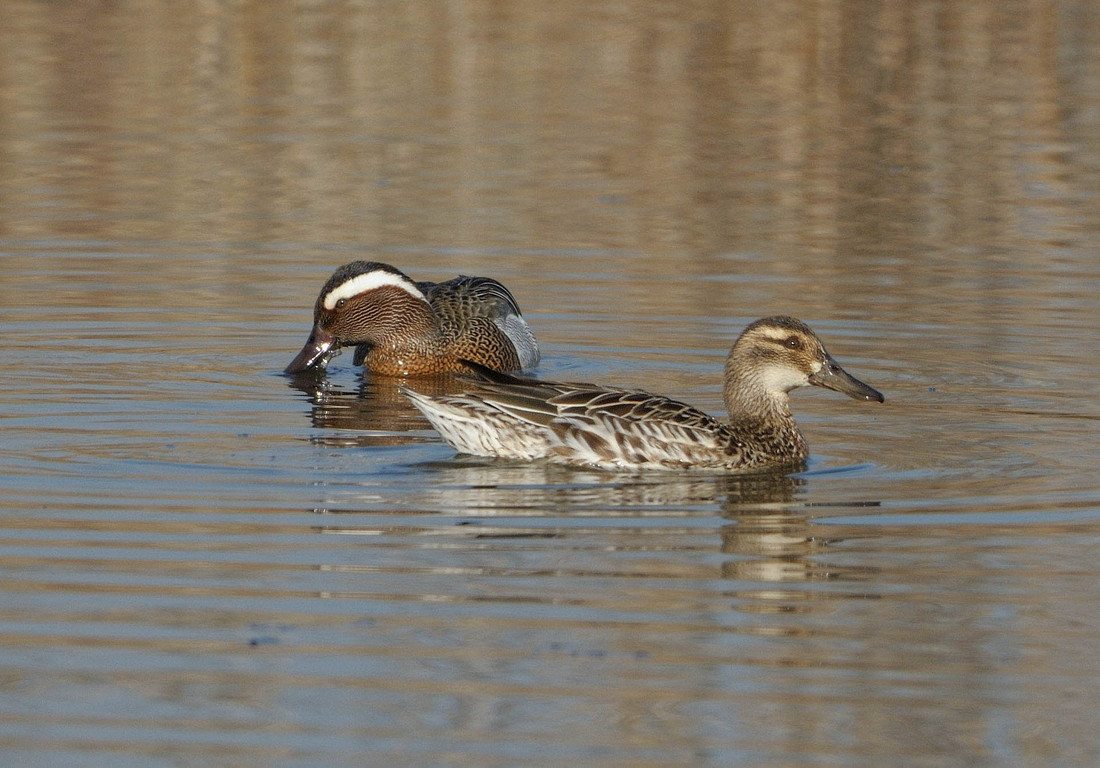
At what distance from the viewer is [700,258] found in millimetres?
16125

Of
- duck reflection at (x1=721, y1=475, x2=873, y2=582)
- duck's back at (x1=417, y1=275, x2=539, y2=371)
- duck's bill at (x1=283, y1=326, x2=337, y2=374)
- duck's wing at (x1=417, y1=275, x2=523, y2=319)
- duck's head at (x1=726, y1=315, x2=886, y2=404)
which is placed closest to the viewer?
duck reflection at (x1=721, y1=475, x2=873, y2=582)

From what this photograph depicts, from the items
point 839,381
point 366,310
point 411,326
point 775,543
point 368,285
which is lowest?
point 775,543

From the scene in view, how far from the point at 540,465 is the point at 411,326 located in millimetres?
3982

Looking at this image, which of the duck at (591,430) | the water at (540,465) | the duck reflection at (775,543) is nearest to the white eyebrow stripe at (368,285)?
the water at (540,465)

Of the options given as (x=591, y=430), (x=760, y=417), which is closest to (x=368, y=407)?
(x=591, y=430)

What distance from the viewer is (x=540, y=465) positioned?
383 inches

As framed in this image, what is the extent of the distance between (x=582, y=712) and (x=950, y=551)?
249 centimetres

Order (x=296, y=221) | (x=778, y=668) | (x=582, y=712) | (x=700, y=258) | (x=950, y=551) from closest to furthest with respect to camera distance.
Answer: (x=582, y=712), (x=778, y=668), (x=950, y=551), (x=700, y=258), (x=296, y=221)

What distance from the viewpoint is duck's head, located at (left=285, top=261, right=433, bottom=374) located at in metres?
13.2

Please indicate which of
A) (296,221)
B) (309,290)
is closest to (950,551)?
(309,290)

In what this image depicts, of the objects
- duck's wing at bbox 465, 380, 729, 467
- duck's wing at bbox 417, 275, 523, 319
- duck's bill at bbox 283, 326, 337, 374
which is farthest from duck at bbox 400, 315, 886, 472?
duck's wing at bbox 417, 275, 523, 319

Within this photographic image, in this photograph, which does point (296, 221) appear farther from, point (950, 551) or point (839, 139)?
point (950, 551)

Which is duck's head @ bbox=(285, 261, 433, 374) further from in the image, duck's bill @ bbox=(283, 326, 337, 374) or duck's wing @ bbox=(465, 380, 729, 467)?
duck's wing @ bbox=(465, 380, 729, 467)

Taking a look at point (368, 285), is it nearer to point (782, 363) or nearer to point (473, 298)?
point (473, 298)
